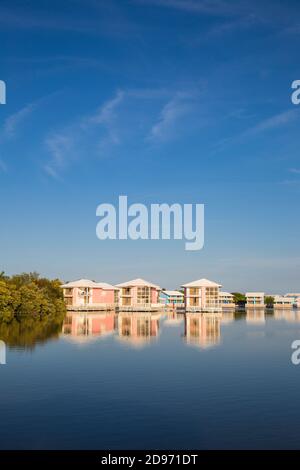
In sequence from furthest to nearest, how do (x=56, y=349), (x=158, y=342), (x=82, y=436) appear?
(x=158, y=342), (x=56, y=349), (x=82, y=436)

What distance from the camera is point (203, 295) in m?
86.8

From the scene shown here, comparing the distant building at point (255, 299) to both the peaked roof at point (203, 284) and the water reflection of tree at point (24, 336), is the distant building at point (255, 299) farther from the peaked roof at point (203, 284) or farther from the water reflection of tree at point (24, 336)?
the water reflection of tree at point (24, 336)

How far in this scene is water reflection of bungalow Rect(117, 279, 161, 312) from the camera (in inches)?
3612

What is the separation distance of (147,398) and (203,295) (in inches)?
2805

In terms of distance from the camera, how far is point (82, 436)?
12266 mm

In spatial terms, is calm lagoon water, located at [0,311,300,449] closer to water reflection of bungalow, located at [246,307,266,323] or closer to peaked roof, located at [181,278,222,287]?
water reflection of bungalow, located at [246,307,266,323]

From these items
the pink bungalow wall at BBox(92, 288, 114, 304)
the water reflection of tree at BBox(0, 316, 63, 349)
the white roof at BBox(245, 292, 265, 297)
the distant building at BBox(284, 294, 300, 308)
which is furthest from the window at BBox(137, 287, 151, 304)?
the distant building at BBox(284, 294, 300, 308)

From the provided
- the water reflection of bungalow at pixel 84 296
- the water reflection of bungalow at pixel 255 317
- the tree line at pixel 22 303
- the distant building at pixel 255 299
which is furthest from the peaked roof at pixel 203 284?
the distant building at pixel 255 299

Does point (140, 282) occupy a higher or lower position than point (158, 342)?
higher

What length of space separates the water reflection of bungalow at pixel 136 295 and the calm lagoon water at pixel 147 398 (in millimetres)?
61595

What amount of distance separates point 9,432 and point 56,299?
207 feet

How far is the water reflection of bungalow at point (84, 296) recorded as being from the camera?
90125 millimetres
